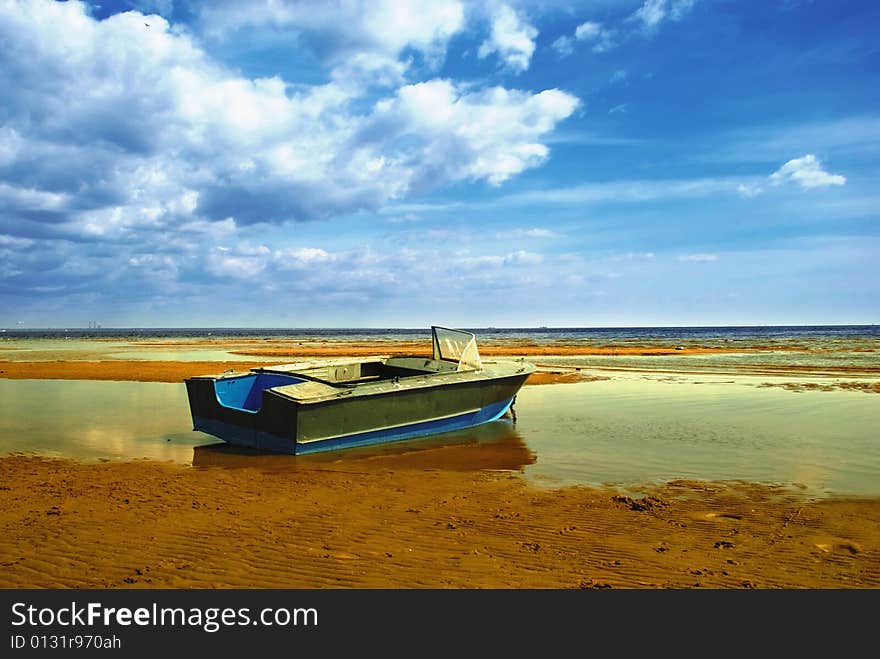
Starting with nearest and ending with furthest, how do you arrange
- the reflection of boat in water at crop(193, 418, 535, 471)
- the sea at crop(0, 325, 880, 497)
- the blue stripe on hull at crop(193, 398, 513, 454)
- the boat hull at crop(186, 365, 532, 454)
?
the sea at crop(0, 325, 880, 497), the reflection of boat in water at crop(193, 418, 535, 471), the boat hull at crop(186, 365, 532, 454), the blue stripe on hull at crop(193, 398, 513, 454)

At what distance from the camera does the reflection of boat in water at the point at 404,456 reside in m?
9.88

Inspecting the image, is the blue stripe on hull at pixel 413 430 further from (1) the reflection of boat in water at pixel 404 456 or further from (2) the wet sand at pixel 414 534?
(2) the wet sand at pixel 414 534

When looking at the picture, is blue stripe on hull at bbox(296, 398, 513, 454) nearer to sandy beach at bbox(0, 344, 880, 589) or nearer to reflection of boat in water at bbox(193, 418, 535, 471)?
reflection of boat in water at bbox(193, 418, 535, 471)

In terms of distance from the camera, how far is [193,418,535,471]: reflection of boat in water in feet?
32.4

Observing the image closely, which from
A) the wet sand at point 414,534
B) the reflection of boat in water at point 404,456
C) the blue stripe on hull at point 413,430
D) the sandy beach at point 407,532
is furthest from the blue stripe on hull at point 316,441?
the wet sand at point 414,534

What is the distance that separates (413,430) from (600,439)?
12.7 feet

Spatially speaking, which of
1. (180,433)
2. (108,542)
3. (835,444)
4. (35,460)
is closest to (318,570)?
(108,542)

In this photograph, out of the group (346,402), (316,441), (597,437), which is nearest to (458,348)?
(597,437)

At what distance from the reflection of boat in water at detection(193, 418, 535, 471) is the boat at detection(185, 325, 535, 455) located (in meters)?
0.21

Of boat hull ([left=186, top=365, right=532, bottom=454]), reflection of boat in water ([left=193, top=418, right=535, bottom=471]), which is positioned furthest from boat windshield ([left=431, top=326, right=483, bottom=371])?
reflection of boat in water ([left=193, top=418, right=535, bottom=471])

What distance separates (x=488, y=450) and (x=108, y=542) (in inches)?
267

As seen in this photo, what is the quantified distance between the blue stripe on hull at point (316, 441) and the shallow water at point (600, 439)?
0.67 feet
